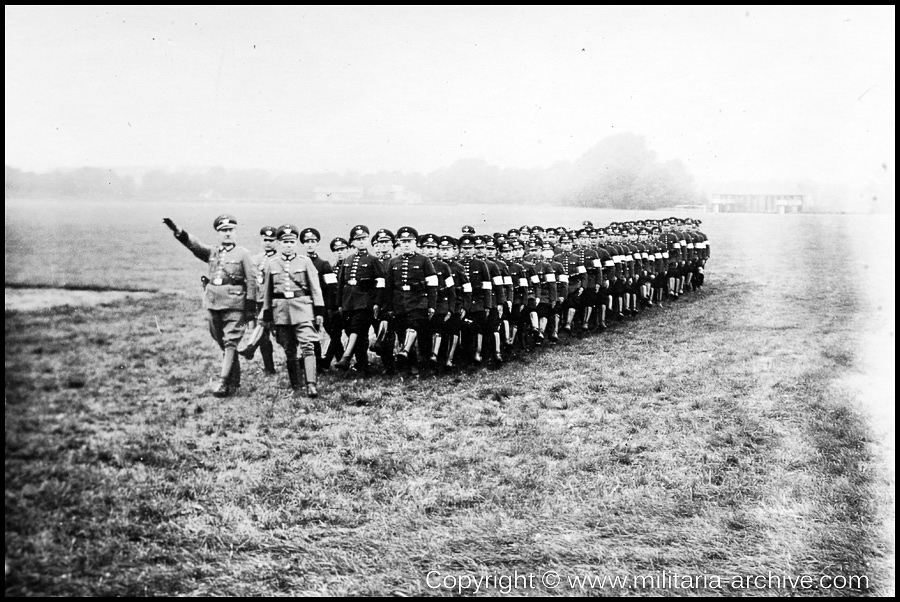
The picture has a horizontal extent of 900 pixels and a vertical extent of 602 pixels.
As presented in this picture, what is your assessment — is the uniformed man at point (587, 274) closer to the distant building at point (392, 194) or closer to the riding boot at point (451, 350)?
the riding boot at point (451, 350)

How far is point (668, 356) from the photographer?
20.7 feet

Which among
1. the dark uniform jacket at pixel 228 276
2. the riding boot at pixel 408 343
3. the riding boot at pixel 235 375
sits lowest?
the riding boot at pixel 408 343

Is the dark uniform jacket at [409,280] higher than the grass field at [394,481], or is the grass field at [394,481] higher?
the dark uniform jacket at [409,280]

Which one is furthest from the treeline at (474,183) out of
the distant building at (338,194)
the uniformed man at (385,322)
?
the uniformed man at (385,322)

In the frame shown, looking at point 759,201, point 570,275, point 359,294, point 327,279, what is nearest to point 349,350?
point 359,294

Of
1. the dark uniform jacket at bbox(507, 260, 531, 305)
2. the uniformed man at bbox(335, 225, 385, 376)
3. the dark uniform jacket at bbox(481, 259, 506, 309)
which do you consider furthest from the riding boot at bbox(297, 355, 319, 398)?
the dark uniform jacket at bbox(507, 260, 531, 305)

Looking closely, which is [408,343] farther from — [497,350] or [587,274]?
[587,274]

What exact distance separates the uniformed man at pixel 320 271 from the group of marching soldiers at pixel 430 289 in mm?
12

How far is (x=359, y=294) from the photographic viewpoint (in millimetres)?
5449

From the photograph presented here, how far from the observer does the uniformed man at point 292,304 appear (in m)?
4.01

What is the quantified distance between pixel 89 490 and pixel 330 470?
1195mm

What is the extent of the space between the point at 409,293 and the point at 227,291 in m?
2.20

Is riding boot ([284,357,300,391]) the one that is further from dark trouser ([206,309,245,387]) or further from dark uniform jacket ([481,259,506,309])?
dark uniform jacket ([481,259,506,309])

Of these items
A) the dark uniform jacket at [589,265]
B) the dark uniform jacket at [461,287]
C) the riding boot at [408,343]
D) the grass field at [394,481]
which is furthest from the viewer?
the dark uniform jacket at [589,265]
